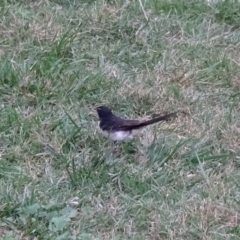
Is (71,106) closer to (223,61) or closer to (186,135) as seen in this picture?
(186,135)

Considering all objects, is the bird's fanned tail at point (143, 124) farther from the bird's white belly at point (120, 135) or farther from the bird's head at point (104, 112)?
the bird's head at point (104, 112)

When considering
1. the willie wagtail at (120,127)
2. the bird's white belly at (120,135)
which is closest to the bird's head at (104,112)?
the willie wagtail at (120,127)

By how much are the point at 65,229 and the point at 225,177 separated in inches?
42.8

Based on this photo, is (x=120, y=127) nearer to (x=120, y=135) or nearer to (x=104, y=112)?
(x=120, y=135)

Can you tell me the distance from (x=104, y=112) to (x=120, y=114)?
13.3 inches

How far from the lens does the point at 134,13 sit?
642 cm

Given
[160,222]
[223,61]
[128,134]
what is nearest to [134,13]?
[223,61]

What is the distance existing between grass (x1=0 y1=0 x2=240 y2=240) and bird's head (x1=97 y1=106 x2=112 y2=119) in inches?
4.6

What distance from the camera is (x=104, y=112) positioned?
5105mm

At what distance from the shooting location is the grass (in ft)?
14.2

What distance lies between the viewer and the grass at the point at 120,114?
4.32 m

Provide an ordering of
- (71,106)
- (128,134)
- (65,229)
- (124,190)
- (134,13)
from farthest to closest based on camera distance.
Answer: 1. (134,13)
2. (71,106)
3. (128,134)
4. (124,190)
5. (65,229)

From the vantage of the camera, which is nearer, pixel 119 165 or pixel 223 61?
pixel 119 165

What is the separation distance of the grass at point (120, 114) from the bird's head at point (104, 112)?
118 millimetres
